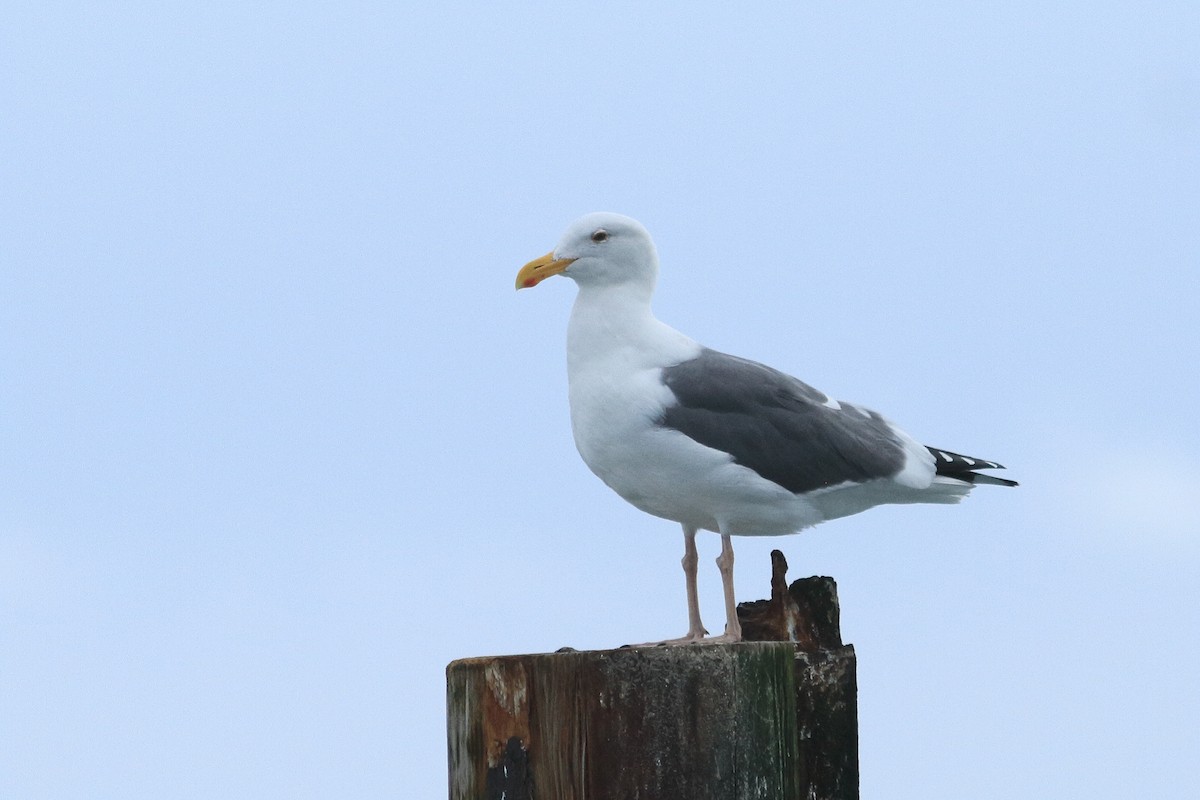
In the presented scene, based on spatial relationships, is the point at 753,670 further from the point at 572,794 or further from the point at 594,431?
the point at 594,431

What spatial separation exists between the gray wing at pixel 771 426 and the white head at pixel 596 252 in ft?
2.50

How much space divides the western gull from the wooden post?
1.51m

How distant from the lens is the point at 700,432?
26.9ft

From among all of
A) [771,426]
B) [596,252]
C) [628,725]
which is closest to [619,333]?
[596,252]

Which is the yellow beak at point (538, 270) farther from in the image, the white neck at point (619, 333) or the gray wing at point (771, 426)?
the gray wing at point (771, 426)

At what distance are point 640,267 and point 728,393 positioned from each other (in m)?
1.07

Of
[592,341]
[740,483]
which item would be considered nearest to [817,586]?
[740,483]

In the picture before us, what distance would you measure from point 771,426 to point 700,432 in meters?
0.48

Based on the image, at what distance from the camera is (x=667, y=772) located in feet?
20.2

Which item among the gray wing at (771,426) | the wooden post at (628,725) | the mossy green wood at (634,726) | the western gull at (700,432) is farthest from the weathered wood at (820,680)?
the mossy green wood at (634,726)

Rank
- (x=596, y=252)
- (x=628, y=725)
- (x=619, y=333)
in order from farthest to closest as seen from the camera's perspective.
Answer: (x=596, y=252), (x=619, y=333), (x=628, y=725)

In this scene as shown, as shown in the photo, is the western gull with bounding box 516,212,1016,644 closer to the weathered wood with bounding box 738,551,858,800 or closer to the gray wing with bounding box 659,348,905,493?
the gray wing with bounding box 659,348,905,493

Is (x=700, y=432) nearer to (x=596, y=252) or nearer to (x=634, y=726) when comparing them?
(x=596, y=252)

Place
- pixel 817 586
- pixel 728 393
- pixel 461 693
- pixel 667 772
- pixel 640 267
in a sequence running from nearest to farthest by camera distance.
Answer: pixel 667 772
pixel 461 693
pixel 817 586
pixel 728 393
pixel 640 267
